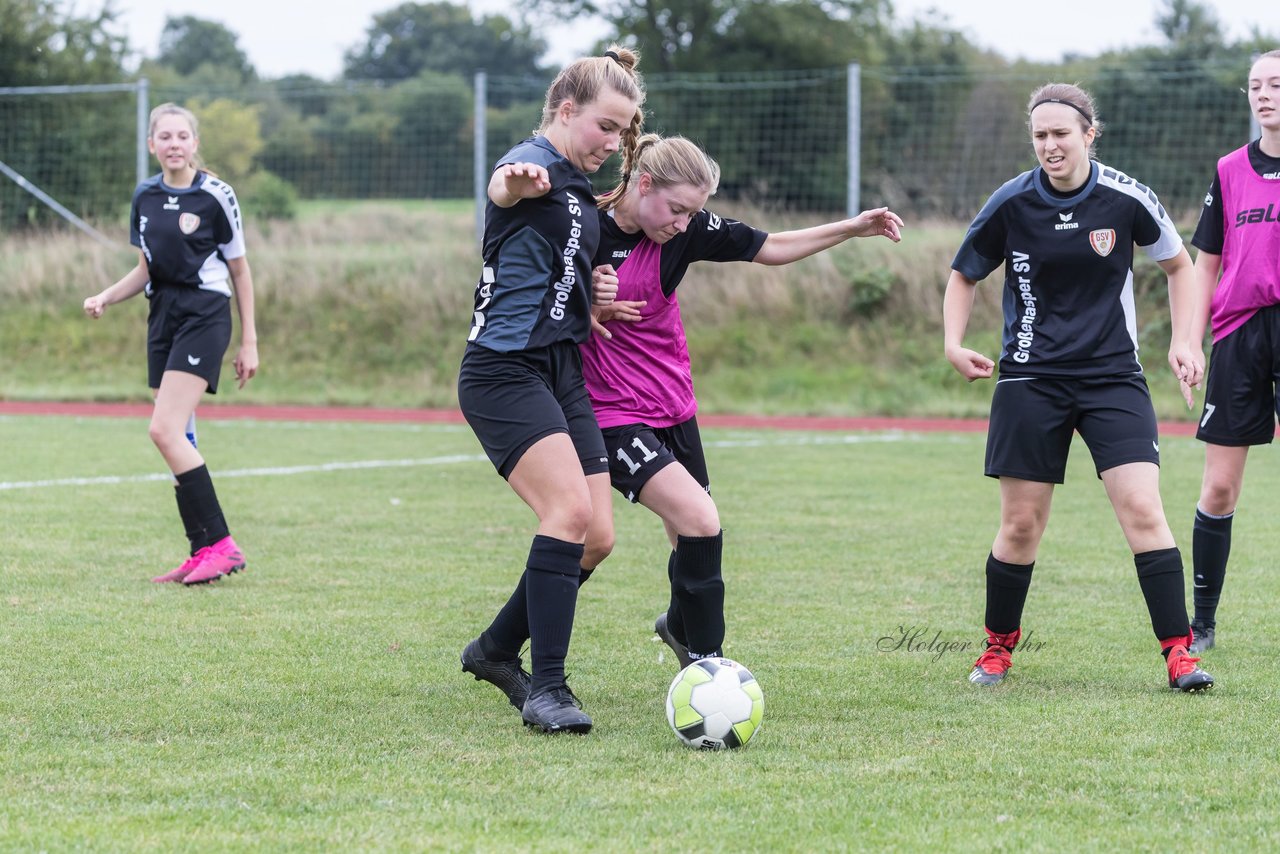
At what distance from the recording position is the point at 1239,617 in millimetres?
5758

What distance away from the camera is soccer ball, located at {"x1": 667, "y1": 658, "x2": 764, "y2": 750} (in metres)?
3.88

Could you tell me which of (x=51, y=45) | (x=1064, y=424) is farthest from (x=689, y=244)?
(x=51, y=45)

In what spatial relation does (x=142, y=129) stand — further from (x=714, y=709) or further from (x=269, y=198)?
(x=714, y=709)

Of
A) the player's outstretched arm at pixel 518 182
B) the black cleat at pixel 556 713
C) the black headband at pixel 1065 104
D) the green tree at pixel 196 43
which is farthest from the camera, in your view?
the green tree at pixel 196 43

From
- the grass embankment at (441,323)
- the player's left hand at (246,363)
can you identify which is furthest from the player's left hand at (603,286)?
the grass embankment at (441,323)

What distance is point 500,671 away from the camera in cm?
448

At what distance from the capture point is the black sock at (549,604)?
416cm

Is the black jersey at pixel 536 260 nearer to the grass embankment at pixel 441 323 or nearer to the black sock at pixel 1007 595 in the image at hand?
the black sock at pixel 1007 595

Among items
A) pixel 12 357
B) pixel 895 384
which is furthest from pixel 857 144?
pixel 12 357

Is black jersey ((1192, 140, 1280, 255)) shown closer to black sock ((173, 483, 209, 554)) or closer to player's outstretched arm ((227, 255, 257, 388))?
player's outstretched arm ((227, 255, 257, 388))

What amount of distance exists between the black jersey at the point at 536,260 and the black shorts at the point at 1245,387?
96.6 inches

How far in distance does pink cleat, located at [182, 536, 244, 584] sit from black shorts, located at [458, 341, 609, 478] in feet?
8.74

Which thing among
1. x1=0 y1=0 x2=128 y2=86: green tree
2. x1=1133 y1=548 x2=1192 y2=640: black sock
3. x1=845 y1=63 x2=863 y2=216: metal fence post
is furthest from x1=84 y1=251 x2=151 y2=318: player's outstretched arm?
x1=0 y1=0 x2=128 y2=86: green tree

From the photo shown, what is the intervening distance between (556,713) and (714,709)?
0.45m
